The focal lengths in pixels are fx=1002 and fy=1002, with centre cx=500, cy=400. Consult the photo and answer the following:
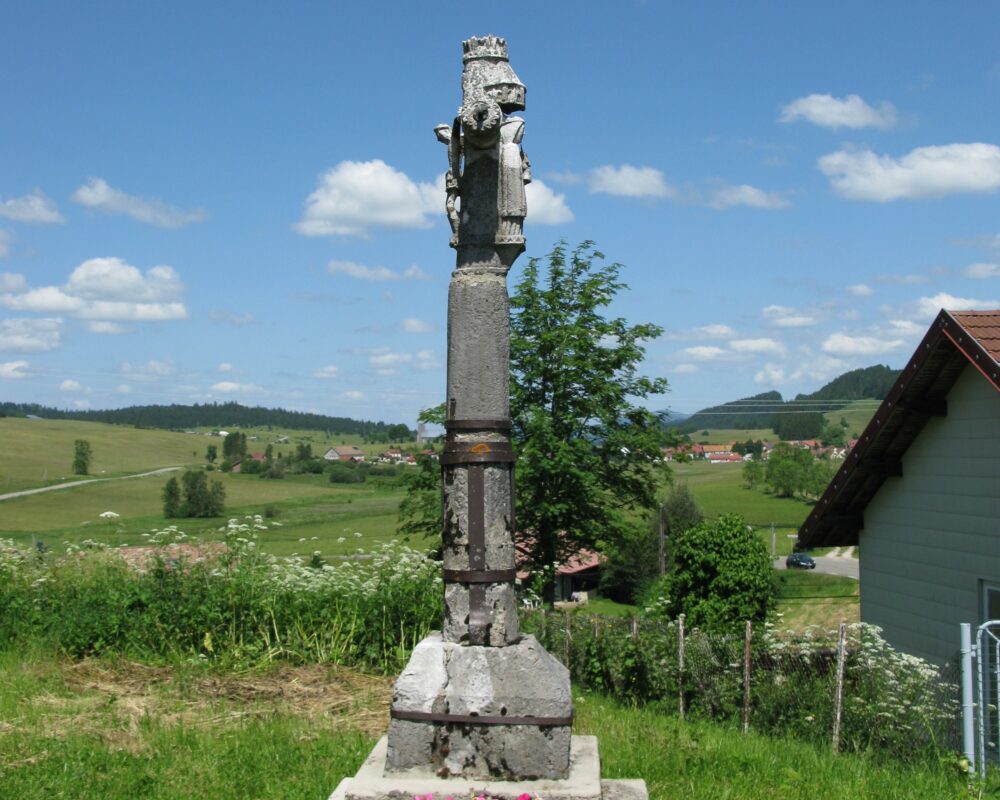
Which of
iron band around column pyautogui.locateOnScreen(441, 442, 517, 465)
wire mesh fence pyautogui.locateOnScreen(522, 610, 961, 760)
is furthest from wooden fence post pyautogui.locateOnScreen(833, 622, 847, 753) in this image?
iron band around column pyautogui.locateOnScreen(441, 442, 517, 465)

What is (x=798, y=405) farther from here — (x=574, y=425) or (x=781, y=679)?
(x=781, y=679)

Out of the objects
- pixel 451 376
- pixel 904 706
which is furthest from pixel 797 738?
pixel 451 376

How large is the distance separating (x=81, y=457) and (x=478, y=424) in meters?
71.4

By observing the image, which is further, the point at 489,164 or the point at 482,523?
the point at 489,164

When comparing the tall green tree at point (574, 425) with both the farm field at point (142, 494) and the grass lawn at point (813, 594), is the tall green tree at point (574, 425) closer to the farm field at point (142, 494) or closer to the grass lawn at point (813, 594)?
the farm field at point (142, 494)

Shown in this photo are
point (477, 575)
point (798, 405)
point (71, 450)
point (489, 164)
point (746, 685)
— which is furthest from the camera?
point (798, 405)

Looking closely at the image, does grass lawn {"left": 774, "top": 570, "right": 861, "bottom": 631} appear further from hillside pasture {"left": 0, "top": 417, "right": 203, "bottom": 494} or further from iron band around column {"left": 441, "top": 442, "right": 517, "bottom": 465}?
hillside pasture {"left": 0, "top": 417, "right": 203, "bottom": 494}

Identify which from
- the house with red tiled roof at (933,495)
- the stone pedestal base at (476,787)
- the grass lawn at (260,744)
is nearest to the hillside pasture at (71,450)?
the grass lawn at (260,744)

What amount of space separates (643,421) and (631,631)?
29.6 ft

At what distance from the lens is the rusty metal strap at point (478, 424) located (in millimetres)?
5383

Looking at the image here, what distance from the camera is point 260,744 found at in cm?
755

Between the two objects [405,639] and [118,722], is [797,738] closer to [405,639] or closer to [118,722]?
[405,639]

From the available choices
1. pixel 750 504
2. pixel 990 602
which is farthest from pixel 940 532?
pixel 750 504

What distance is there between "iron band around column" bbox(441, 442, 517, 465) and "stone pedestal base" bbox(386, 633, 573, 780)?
3.63 ft
